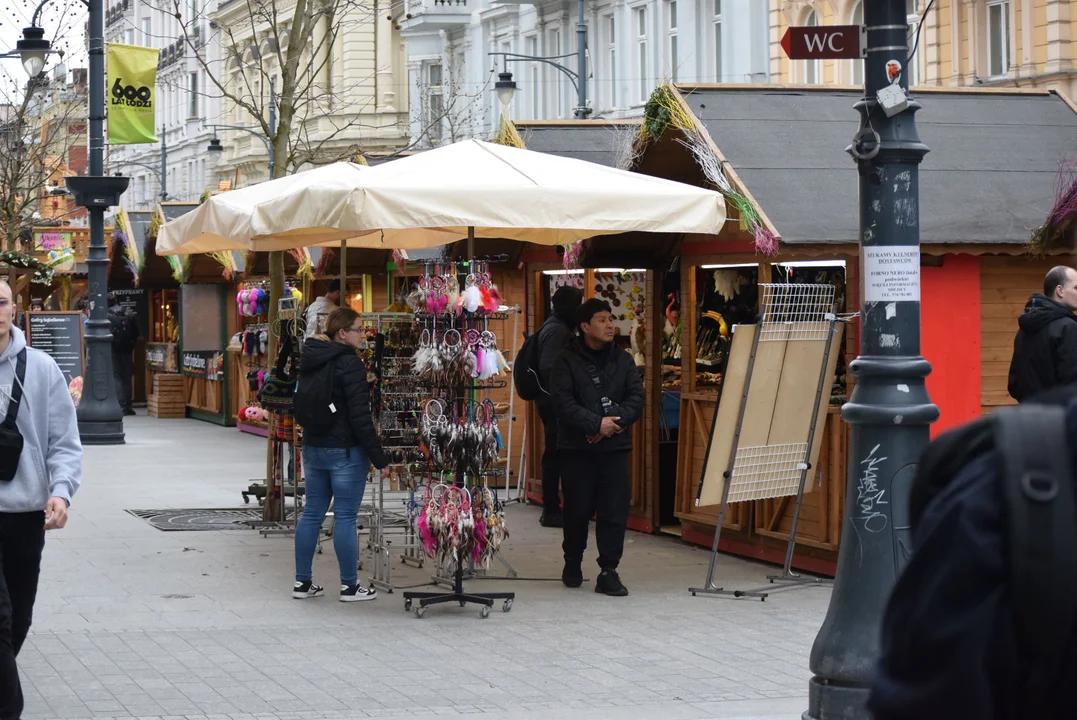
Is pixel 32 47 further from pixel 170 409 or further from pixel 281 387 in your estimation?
pixel 281 387

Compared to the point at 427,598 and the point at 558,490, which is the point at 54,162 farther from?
the point at 427,598

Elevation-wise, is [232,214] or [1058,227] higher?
[232,214]

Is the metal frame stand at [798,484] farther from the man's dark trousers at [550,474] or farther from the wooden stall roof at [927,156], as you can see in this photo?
the man's dark trousers at [550,474]

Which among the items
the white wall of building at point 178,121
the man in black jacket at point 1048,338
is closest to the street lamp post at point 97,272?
the man in black jacket at point 1048,338

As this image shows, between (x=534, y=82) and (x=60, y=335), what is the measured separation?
1080 inches

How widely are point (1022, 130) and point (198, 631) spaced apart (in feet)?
21.7

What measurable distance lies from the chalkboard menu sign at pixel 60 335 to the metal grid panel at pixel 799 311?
1203 centimetres

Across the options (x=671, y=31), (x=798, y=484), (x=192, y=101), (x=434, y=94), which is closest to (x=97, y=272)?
(x=798, y=484)

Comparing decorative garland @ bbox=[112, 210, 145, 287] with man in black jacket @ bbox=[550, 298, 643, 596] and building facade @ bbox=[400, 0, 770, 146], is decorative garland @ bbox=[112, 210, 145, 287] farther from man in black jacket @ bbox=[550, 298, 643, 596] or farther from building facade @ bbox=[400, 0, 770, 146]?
man in black jacket @ bbox=[550, 298, 643, 596]

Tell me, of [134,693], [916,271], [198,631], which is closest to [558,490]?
[198,631]

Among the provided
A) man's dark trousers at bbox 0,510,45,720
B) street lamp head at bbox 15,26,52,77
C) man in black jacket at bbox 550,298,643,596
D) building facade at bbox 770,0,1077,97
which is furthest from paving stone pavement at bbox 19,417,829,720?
building facade at bbox 770,0,1077,97

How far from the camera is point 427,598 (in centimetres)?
942

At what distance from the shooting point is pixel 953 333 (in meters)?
10.4

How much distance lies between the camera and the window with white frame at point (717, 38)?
36250 millimetres
